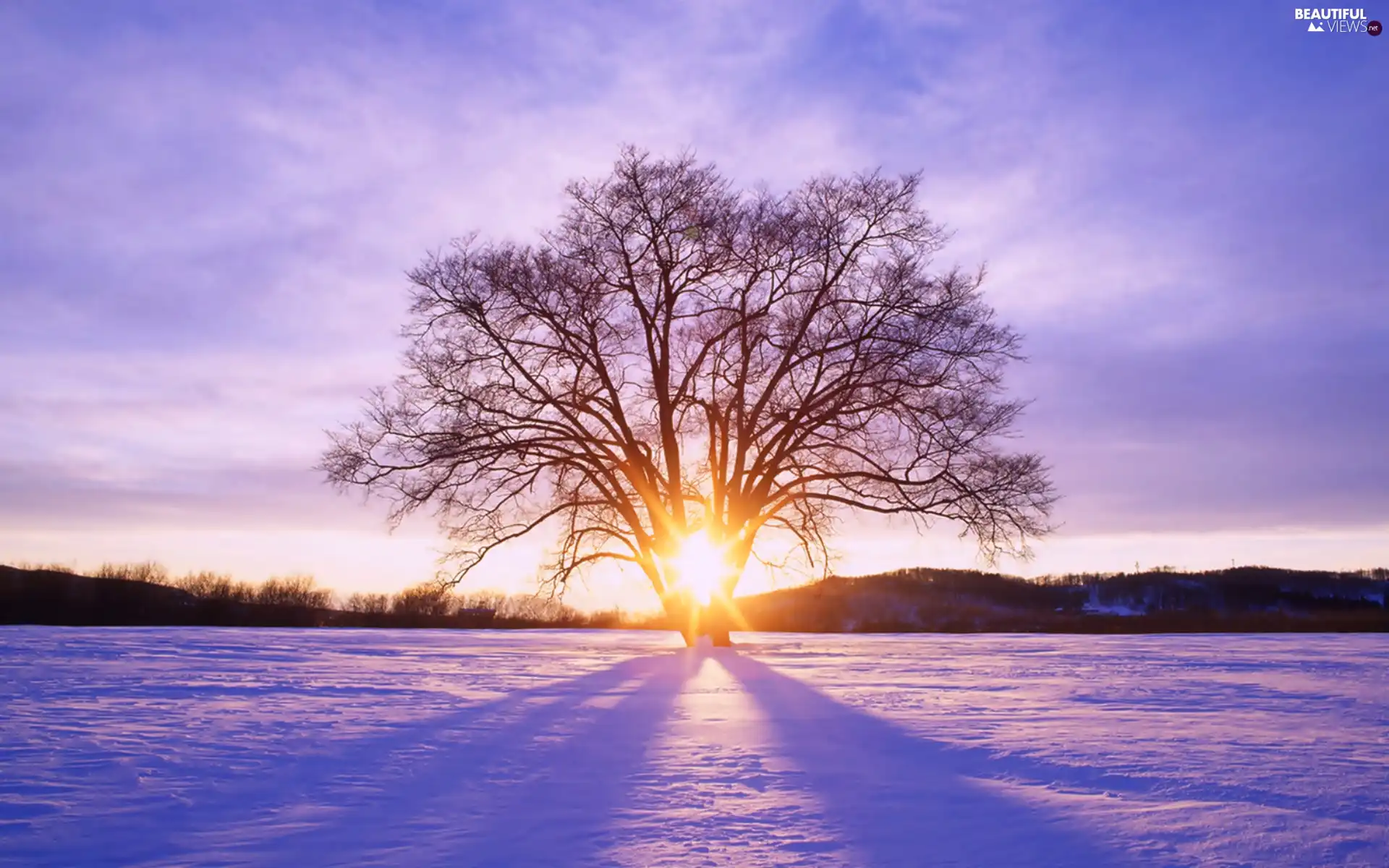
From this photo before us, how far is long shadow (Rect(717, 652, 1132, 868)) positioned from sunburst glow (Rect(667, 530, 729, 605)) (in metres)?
11.2

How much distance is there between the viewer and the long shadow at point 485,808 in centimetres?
472

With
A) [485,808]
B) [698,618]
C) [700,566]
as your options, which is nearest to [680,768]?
[485,808]

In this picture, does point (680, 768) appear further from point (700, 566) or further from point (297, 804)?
point (700, 566)

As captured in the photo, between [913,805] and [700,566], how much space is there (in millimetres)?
14621

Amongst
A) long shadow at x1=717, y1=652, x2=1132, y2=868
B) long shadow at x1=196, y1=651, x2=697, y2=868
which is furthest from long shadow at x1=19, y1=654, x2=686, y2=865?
long shadow at x1=717, y1=652, x2=1132, y2=868

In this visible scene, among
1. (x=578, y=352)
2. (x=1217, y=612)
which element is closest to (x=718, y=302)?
(x=578, y=352)

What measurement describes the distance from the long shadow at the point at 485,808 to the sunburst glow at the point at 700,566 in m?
11.4

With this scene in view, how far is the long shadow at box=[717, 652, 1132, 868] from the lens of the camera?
15.7 feet

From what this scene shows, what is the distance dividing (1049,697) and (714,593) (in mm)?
10312

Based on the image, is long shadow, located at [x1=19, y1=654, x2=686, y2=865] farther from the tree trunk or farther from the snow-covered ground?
the tree trunk

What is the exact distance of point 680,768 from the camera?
6715 millimetres

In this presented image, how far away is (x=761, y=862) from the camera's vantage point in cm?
466

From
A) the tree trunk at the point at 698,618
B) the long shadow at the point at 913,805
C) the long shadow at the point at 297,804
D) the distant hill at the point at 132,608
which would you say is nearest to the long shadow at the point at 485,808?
the long shadow at the point at 297,804

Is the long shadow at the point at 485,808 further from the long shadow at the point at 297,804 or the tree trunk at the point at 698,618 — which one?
the tree trunk at the point at 698,618
